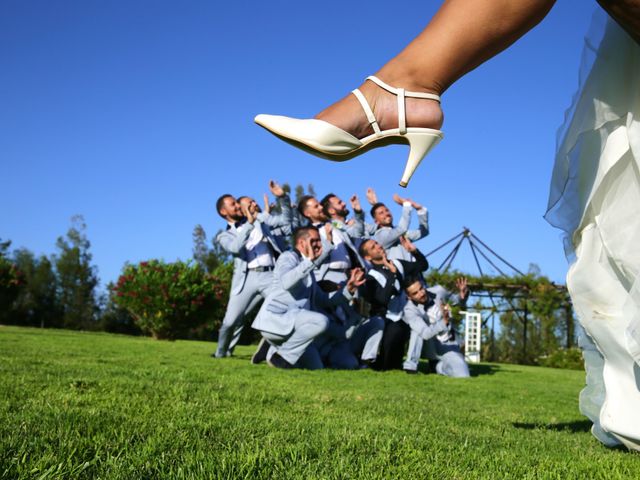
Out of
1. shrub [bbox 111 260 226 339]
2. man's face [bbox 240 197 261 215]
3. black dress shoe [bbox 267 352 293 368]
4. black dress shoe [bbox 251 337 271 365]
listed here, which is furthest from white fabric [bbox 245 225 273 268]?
shrub [bbox 111 260 226 339]

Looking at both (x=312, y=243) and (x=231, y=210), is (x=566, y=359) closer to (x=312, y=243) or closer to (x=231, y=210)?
(x=312, y=243)

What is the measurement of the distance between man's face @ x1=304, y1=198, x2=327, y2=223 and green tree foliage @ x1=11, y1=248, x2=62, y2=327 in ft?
41.4

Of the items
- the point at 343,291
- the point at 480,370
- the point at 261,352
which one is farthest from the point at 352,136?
the point at 480,370

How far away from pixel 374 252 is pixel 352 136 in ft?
23.2

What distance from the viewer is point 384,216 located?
9922mm

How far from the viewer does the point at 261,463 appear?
1.55 metres

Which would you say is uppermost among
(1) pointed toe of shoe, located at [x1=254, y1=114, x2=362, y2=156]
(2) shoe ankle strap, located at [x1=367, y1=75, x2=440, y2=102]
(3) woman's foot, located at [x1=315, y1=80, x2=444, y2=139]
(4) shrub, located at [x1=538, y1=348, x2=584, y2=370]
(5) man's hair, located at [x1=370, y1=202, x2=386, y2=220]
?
(5) man's hair, located at [x1=370, y1=202, x2=386, y2=220]

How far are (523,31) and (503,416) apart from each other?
9.08 feet

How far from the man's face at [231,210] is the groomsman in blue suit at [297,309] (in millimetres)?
1279

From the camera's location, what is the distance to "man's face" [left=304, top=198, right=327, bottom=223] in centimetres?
928

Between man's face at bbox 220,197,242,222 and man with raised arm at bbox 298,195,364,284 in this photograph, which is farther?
man with raised arm at bbox 298,195,364,284

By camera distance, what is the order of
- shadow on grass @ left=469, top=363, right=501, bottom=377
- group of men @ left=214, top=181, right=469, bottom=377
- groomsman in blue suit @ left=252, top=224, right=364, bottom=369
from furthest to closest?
shadow on grass @ left=469, top=363, right=501, bottom=377 → group of men @ left=214, top=181, right=469, bottom=377 → groomsman in blue suit @ left=252, top=224, right=364, bottom=369

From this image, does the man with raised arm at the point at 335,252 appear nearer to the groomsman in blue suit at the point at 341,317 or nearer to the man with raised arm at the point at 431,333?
the groomsman in blue suit at the point at 341,317

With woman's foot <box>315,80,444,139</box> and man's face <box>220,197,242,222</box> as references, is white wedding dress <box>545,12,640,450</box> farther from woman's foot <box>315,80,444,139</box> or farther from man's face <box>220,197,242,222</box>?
man's face <box>220,197,242,222</box>
